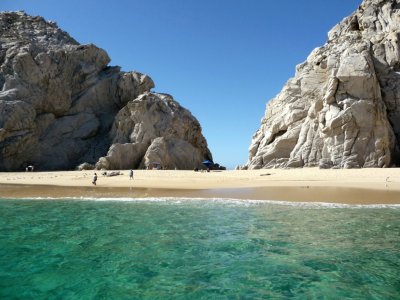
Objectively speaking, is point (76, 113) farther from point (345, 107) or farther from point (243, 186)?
point (345, 107)

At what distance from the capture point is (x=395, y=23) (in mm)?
40875

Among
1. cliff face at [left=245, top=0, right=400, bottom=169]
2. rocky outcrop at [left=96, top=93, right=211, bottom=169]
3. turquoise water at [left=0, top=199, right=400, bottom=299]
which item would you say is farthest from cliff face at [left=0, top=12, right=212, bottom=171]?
turquoise water at [left=0, top=199, right=400, bottom=299]

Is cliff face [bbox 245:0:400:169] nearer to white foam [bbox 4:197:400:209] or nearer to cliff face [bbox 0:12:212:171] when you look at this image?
cliff face [bbox 0:12:212:171]

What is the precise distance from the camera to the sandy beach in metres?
19.5

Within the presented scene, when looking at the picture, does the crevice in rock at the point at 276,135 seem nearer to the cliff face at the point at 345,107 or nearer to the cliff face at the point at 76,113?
the cliff face at the point at 345,107

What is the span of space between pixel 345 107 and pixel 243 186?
49.6ft

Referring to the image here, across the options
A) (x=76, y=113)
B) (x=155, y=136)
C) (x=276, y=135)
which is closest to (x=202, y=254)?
(x=276, y=135)

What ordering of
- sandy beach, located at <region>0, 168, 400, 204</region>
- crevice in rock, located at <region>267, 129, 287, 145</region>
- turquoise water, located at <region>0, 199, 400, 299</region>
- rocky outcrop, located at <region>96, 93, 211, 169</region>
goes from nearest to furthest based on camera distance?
1. turquoise water, located at <region>0, 199, 400, 299</region>
2. sandy beach, located at <region>0, 168, 400, 204</region>
3. crevice in rock, located at <region>267, 129, 287, 145</region>
4. rocky outcrop, located at <region>96, 93, 211, 169</region>

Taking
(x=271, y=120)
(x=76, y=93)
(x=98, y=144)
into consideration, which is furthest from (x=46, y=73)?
(x=271, y=120)

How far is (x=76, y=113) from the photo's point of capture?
167ft

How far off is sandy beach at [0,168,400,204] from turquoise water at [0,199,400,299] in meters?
4.35

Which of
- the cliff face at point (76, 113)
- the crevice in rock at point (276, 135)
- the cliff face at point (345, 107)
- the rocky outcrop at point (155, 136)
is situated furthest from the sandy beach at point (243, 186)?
the cliff face at point (76, 113)

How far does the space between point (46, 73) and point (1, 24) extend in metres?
12.6

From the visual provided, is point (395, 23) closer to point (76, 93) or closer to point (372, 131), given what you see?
point (372, 131)
